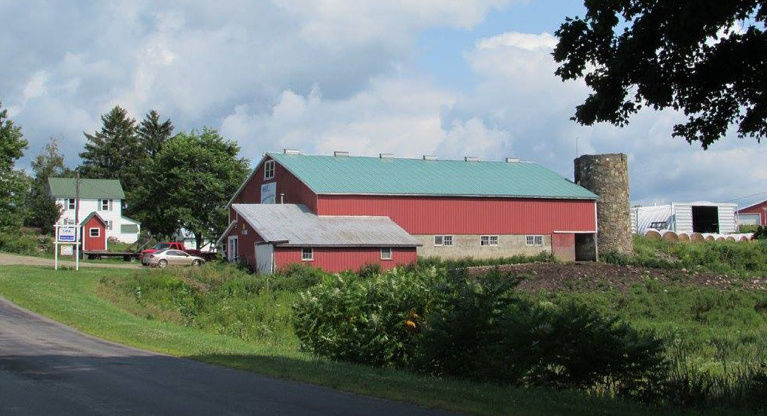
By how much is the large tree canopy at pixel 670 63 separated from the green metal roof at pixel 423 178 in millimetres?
38587

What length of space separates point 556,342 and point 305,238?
33573mm

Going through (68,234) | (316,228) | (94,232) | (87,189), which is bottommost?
(68,234)

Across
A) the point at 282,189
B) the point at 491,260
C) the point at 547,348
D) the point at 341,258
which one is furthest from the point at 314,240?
the point at 547,348

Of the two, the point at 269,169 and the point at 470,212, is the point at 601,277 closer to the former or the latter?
the point at 470,212

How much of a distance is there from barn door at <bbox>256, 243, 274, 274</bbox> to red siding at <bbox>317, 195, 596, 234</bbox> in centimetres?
494

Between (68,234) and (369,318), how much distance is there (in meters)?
28.6

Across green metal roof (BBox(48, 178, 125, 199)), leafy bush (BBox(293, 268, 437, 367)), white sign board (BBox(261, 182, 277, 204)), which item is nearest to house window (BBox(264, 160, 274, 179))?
white sign board (BBox(261, 182, 277, 204))

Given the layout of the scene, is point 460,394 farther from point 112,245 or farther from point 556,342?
point 112,245

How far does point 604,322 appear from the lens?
1442cm

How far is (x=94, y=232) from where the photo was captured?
252ft

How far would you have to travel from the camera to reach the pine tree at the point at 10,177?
66.9 m

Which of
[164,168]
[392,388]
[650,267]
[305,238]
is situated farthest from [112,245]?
[392,388]

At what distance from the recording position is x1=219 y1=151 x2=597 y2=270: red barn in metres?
51.1

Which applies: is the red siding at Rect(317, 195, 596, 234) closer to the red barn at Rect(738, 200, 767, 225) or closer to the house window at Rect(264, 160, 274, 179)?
the house window at Rect(264, 160, 274, 179)
